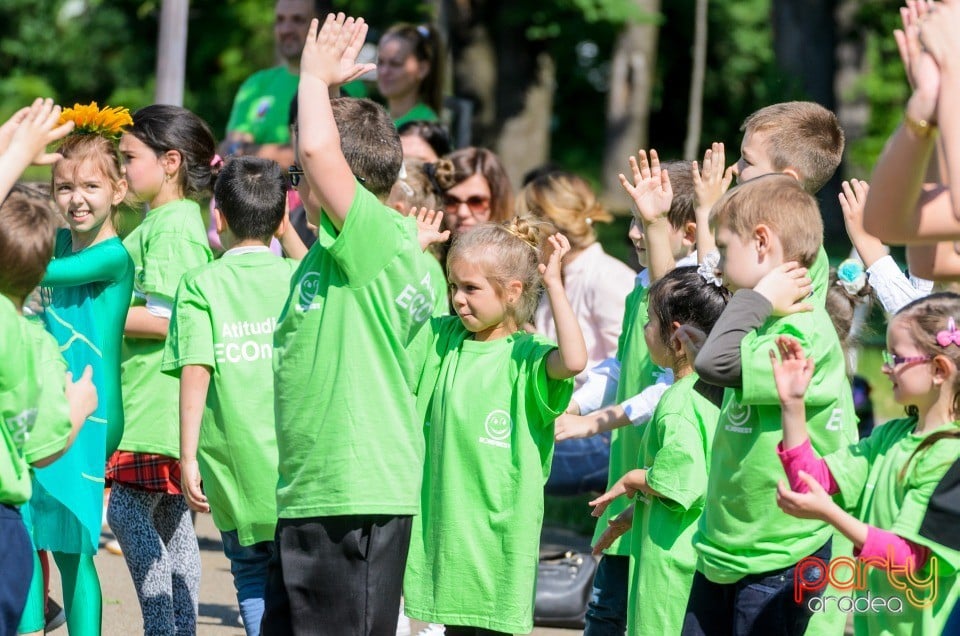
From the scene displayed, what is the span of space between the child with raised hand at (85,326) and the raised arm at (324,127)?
51.6 inches

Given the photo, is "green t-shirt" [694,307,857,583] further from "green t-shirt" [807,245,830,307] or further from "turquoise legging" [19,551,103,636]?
"turquoise legging" [19,551,103,636]

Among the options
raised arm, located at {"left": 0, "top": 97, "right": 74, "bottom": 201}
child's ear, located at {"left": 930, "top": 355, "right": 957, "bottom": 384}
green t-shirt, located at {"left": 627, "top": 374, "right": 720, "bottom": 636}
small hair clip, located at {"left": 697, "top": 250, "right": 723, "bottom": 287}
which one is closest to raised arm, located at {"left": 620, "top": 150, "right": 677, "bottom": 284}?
small hair clip, located at {"left": 697, "top": 250, "right": 723, "bottom": 287}

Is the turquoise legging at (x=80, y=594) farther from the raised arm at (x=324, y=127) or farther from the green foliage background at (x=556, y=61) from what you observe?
the green foliage background at (x=556, y=61)

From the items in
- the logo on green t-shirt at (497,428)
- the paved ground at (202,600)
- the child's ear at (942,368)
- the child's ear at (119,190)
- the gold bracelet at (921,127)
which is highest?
the gold bracelet at (921,127)

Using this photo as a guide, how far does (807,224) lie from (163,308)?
2.45 metres

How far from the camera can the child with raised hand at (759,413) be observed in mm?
3668

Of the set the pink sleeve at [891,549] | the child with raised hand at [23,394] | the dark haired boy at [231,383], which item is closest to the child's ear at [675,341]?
the pink sleeve at [891,549]

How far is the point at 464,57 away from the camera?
59.8 feet

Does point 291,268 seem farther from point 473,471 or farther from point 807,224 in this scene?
Answer: point 807,224

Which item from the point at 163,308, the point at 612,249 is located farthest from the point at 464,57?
the point at 163,308

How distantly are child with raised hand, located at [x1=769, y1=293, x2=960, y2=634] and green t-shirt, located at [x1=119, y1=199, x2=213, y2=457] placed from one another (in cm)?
242

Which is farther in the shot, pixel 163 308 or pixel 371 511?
pixel 163 308

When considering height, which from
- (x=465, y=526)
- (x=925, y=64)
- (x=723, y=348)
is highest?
(x=925, y=64)

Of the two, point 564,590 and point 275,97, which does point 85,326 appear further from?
point 275,97
